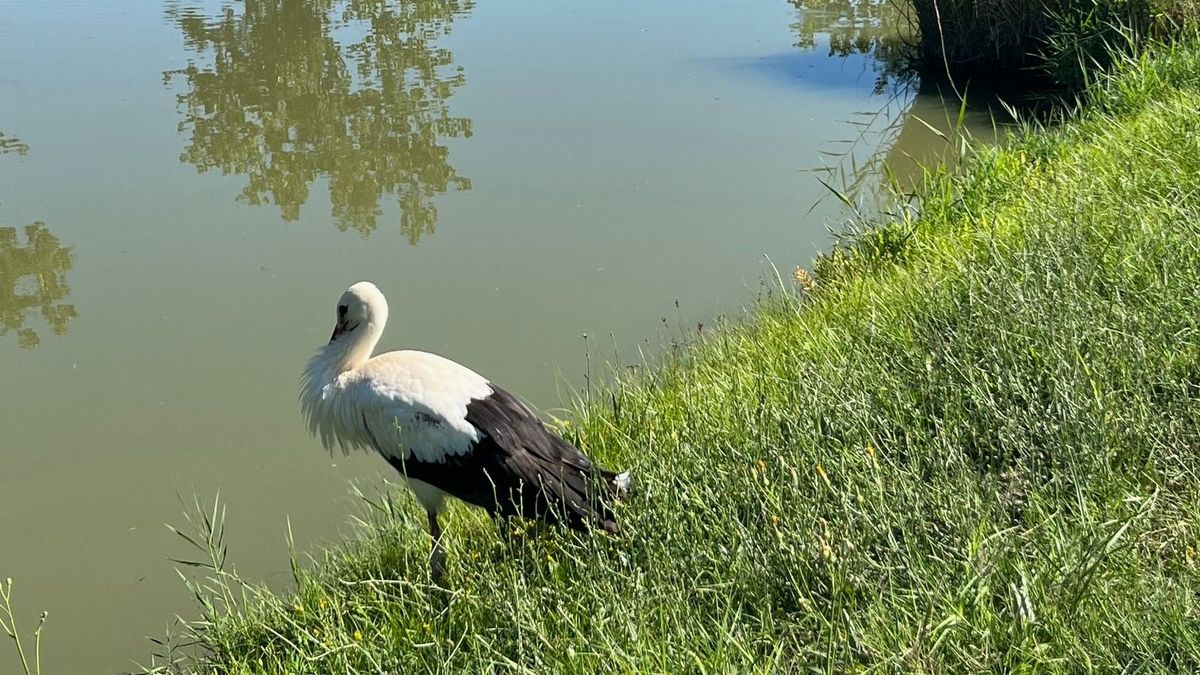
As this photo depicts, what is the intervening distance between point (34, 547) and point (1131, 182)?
470cm

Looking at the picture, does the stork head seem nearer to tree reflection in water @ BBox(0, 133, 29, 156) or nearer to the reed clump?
the reed clump

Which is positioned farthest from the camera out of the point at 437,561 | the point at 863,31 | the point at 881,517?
the point at 863,31

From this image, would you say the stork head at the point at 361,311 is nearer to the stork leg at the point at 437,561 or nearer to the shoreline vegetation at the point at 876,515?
the shoreline vegetation at the point at 876,515

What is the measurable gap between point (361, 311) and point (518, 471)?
950 mm

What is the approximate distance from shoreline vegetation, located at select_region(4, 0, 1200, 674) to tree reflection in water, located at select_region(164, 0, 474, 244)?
3447 mm

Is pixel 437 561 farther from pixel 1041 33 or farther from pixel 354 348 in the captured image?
pixel 1041 33

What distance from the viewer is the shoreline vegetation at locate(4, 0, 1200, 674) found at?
99.6 inches

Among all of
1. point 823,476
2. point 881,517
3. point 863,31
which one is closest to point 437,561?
point 823,476

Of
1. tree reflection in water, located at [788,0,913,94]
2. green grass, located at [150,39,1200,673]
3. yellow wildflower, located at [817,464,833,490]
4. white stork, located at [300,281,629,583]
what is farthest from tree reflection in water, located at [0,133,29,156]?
yellow wildflower, located at [817,464,833,490]

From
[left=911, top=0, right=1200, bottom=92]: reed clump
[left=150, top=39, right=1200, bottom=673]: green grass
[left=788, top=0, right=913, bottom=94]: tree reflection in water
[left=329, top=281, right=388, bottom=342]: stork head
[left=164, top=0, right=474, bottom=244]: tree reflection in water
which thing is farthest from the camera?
[left=788, top=0, right=913, bottom=94]: tree reflection in water

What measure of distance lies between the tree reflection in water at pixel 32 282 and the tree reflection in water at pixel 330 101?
131cm

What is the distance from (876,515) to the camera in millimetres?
2867

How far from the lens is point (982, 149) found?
248 inches

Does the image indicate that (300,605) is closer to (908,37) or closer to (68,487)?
(68,487)
